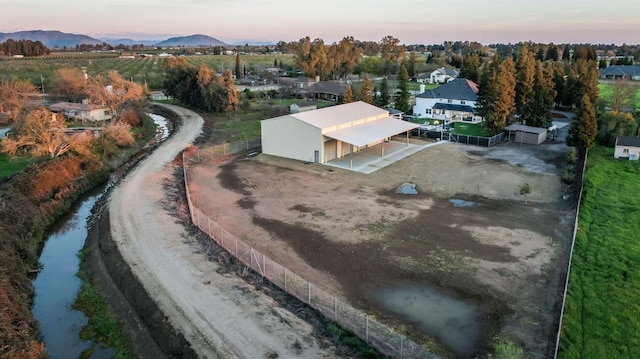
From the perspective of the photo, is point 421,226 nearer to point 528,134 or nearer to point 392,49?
point 528,134

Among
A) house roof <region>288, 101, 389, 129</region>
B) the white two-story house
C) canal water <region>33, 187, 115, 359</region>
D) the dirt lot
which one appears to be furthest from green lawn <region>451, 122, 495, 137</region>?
canal water <region>33, 187, 115, 359</region>

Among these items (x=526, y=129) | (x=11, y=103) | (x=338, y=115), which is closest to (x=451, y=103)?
(x=526, y=129)

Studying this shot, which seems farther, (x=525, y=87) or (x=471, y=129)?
(x=471, y=129)

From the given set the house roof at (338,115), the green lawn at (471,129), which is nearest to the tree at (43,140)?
the house roof at (338,115)

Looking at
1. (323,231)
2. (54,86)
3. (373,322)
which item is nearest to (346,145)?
(323,231)

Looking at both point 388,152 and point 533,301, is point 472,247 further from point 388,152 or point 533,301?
point 388,152

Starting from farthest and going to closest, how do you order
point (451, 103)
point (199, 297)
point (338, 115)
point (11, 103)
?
point (451, 103)
point (11, 103)
point (338, 115)
point (199, 297)
